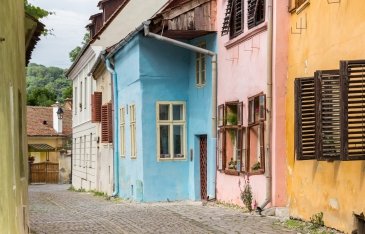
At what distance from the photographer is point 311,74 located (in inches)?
525

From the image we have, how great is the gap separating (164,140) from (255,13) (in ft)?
22.3

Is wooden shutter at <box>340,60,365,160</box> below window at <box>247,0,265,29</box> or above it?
below

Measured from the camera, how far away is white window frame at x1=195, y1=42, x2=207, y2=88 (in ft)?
70.3

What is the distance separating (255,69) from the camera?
16750 mm

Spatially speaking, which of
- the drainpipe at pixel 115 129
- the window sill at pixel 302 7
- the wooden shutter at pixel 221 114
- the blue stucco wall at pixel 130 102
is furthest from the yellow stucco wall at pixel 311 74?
the drainpipe at pixel 115 129

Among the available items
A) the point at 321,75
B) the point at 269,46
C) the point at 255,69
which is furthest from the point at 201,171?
the point at 321,75

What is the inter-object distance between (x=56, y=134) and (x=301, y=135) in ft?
161

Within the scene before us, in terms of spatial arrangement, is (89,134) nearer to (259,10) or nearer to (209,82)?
(209,82)

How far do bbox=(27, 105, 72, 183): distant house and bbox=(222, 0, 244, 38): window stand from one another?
116 feet

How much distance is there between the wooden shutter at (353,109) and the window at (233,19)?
7.81m

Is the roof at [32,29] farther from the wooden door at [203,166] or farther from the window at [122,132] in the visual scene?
the window at [122,132]

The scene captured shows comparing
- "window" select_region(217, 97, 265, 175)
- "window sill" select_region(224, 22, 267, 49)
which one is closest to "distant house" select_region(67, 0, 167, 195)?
"window sill" select_region(224, 22, 267, 49)

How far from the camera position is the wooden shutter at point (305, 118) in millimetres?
12172

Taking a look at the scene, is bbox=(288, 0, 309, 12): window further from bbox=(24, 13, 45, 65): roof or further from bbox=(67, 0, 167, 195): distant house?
bbox=(67, 0, 167, 195): distant house
